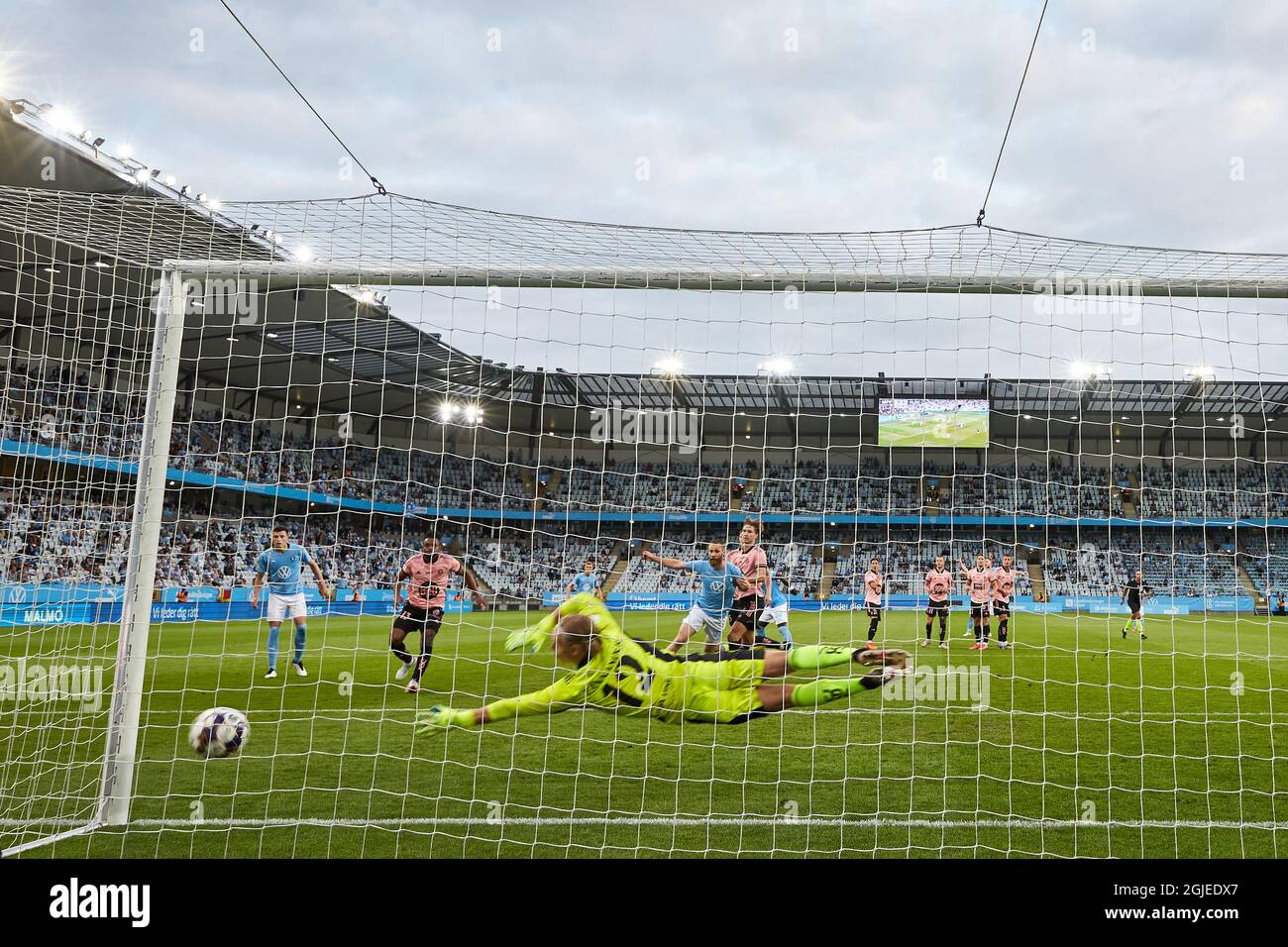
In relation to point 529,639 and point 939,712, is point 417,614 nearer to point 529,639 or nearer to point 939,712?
point 529,639

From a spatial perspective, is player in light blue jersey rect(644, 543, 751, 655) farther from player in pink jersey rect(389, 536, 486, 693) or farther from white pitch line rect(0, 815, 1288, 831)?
player in pink jersey rect(389, 536, 486, 693)

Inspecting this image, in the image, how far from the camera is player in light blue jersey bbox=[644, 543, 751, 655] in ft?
23.2

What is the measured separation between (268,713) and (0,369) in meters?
15.2

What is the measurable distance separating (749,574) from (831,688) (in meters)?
2.91

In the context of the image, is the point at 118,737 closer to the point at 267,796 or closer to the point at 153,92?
the point at 267,796

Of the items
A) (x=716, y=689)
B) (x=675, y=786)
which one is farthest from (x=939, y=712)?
(x=716, y=689)

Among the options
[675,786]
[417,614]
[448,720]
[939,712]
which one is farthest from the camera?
[417,614]

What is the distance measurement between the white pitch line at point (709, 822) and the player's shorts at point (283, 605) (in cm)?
452

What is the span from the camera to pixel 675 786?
5.54m

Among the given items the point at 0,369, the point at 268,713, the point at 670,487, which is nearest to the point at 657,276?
the point at 268,713

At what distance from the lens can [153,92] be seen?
11.9m

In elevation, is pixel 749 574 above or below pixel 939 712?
above

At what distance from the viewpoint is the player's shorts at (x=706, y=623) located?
8.00 meters

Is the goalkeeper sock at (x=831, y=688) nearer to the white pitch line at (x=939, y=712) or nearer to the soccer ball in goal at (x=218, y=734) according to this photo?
the white pitch line at (x=939, y=712)
